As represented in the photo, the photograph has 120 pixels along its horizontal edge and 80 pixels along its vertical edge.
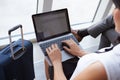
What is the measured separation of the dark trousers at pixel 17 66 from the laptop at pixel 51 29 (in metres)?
0.19

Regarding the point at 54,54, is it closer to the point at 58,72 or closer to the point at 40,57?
the point at 58,72

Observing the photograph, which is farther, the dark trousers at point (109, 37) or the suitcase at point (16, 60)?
the dark trousers at point (109, 37)

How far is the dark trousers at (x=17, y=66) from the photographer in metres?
1.29

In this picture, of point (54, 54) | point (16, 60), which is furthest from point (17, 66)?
point (54, 54)

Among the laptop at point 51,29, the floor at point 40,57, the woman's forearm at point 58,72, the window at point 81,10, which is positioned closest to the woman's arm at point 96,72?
the woman's forearm at point 58,72

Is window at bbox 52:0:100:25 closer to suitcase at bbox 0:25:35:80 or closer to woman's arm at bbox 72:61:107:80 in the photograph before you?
suitcase at bbox 0:25:35:80

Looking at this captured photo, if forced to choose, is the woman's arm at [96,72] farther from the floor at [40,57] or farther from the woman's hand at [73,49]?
the floor at [40,57]

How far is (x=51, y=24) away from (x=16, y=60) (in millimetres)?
351

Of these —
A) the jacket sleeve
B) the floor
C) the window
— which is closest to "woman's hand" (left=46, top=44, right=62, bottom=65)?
the jacket sleeve

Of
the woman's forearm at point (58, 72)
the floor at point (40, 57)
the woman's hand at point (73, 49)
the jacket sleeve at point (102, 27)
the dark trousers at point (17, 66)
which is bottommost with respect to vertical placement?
the floor at point (40, 57)

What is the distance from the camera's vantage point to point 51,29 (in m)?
1.39

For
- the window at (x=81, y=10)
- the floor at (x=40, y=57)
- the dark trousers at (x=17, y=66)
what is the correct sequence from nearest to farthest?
the dark trousers at (x=17, y=66)
the floor at (x=40, y=57)
the window at (x=81, y=10)

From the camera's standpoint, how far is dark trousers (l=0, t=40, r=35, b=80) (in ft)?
4.25

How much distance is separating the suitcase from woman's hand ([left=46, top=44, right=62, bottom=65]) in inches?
9.3
